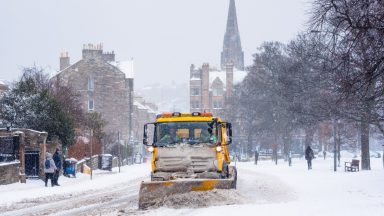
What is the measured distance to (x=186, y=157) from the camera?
1981cm

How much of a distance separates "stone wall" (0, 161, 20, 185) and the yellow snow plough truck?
31.2 ft

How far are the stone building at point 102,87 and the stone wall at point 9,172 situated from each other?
200 feet

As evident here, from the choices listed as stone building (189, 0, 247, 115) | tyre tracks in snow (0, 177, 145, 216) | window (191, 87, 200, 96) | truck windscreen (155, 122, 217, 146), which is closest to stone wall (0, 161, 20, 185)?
tyre tracks in snow (0, 177, 145, 216)

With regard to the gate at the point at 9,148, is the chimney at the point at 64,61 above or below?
above

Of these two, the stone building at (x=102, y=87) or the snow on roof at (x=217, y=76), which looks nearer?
the stone building at (x=102, y=87)

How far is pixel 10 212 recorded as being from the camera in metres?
18.5

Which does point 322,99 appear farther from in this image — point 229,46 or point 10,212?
point 229,46

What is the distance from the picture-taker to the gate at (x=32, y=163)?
32.7 metres

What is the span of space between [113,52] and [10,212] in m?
82.5

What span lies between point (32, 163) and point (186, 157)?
14981 mm

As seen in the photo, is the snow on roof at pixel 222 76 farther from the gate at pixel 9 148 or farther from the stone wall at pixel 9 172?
the stone wall at pixel 9 172

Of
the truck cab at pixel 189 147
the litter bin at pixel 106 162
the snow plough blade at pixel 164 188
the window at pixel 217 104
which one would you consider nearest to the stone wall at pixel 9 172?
the truck cab at pixel 189 147

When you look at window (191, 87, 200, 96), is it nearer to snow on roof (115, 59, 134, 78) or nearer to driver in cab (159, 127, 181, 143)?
snow on roof (115, 59, 134, 78)

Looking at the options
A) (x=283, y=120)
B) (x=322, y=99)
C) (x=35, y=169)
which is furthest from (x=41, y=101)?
(x=283, y=120)
